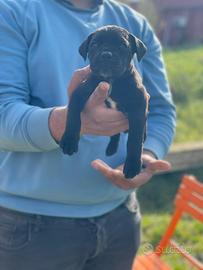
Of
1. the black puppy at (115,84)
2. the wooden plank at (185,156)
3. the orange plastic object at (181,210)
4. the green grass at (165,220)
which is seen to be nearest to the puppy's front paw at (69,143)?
the black puppy at (115,84)

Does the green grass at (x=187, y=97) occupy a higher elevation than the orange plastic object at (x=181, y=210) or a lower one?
lower

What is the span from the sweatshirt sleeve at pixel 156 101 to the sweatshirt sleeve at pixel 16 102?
475mm

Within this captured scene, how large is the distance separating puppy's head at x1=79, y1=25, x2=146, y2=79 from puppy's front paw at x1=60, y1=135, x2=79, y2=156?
17 cm

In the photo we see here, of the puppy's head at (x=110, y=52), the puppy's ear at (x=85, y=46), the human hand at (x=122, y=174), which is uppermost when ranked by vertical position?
the puppy's head at (x=110, y=52)

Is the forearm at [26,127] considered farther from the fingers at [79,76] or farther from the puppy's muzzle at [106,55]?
the puppy's muzzle at [106,55]

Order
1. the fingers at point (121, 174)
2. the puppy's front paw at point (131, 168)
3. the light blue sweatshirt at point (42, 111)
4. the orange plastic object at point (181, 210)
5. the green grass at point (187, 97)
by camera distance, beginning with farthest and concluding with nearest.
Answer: the green grass at point (187, 97)
the orange plastic object at point (181, 210)
the fingers at point (121, 174)
the light blue sweatshirt at point (42, 111)
the puppy's front paw at point (131, 168)

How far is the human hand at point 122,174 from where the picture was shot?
1513 millimetres

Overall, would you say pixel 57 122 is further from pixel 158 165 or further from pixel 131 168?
pixel 158 165

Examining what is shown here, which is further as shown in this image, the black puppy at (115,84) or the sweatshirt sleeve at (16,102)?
the sweatshirt sleeve at (16,102)

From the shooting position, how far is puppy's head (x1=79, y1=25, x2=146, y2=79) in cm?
113

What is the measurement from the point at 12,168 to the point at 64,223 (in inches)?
8.7

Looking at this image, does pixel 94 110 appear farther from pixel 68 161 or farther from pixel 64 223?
pixel 64 223

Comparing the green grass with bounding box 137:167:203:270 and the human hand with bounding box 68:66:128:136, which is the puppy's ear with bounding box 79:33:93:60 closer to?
the human hand with bounding box 68:66:128:136

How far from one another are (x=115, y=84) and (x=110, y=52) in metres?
0.09
